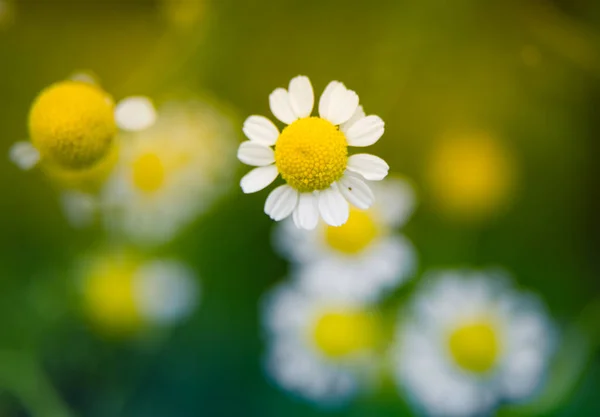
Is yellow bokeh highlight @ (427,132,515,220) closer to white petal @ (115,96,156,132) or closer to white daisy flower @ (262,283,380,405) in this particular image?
white daisy flower @ (262,283,380,405)

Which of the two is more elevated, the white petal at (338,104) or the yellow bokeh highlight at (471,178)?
the yellow bokeh highlight at (471,178)

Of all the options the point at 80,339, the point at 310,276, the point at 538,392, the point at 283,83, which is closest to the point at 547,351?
the point at 538,392

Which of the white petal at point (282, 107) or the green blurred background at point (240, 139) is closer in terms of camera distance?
the white petal at point (282, 107)

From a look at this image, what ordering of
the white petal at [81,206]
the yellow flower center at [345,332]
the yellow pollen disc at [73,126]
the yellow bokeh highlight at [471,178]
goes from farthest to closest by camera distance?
the yellow bokeh highlight at [471,178] → the yellow flower center at [345,332] → the white petal at [81,206] → the yellow pollen disc at [73,126]

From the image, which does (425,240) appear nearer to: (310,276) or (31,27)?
(310,276)

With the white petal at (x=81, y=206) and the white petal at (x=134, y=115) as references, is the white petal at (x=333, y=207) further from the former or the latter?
the white petal at (x=81, y=206)

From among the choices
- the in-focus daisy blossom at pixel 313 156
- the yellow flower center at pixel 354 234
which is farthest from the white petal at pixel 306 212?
the yellow flower center at pixel 354 234

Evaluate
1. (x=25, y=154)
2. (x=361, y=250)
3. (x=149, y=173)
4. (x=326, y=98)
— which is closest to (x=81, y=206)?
(x=149, y=173)

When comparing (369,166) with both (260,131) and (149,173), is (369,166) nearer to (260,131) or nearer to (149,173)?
(260,131)
